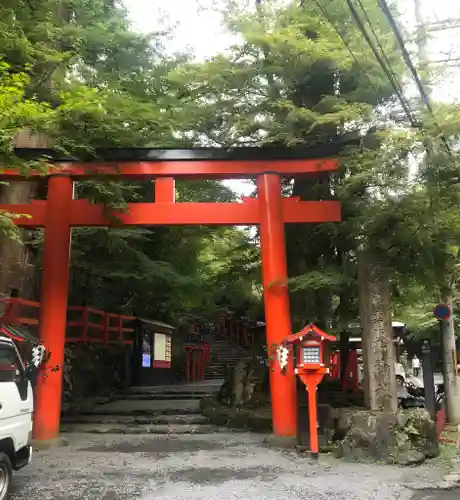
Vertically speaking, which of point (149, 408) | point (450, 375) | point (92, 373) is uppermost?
point (450, 375)

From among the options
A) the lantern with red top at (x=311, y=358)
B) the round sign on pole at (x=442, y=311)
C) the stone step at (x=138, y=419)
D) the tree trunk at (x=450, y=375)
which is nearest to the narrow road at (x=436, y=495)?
the lantern with red top at (x=311, y=358)

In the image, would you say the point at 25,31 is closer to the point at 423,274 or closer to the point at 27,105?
the point at 27,105

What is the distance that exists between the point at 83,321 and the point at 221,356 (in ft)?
42.4

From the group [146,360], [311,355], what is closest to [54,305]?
[311,355]

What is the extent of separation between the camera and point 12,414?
565 cm

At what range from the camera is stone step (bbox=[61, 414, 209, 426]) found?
1202cm

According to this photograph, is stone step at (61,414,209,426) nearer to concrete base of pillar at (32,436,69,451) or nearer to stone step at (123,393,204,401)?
concrete base of pillar at (32,436,69,451)

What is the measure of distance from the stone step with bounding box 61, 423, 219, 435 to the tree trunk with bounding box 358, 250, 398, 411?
4028mm

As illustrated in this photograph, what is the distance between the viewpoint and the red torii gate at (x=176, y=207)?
32.9 feet

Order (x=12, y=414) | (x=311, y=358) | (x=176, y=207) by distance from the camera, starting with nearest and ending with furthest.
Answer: (x=12, y=414) < (x=311, y=358) < (x=176, y=207)

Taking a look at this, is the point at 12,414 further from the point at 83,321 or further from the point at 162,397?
the point at 162,397

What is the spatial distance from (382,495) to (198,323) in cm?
2201

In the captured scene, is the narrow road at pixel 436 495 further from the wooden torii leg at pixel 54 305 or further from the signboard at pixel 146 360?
the signboard at pixel 146 360

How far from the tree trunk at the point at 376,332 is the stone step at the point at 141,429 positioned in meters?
4.03
